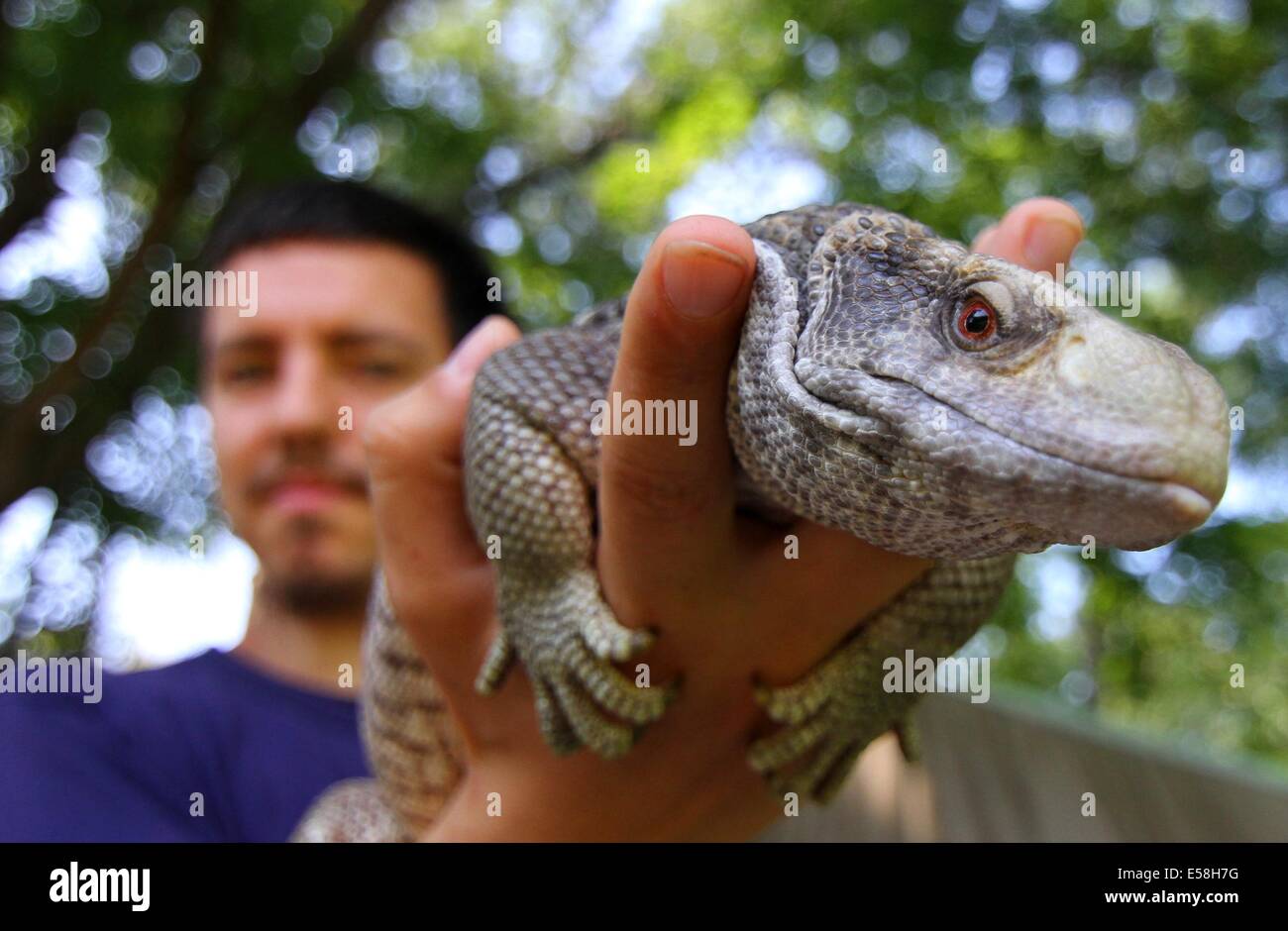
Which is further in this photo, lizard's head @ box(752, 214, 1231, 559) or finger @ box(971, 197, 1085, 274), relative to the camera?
finger @ box(971, 197, 1085, 274)

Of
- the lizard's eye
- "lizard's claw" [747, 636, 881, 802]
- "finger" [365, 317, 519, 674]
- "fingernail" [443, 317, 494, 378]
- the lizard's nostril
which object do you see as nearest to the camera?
the lizard's nostril

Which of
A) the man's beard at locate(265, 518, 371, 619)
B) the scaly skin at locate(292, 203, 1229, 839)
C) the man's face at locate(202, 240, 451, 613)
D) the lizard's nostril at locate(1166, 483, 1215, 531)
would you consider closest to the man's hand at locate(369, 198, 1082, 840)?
the scaly skin at locate(292, 203, 1229, 839)

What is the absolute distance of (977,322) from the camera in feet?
7.39

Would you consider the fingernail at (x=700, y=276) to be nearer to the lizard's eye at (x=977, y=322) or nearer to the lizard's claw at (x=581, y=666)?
the lizard's eye at (x=977, y=322)

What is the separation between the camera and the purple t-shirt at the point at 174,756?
Answer: 465cm

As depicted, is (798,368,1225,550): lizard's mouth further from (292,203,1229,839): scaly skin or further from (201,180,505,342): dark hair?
(201,180,505,342): dark hair

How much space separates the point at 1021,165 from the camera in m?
8.90

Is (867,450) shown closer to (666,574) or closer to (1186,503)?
(1186,503)

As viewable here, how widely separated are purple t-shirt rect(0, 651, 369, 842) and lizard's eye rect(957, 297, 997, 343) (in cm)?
410

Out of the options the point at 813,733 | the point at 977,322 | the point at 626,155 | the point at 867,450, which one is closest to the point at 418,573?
the point at 813,733

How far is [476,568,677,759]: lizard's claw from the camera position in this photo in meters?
3.02

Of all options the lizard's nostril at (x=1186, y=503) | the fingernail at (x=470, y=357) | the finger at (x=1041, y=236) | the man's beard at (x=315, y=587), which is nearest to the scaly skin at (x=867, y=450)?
the lizard's nostril at (x=1186, y=503)

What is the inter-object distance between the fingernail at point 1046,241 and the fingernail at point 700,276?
1301 millimetres
